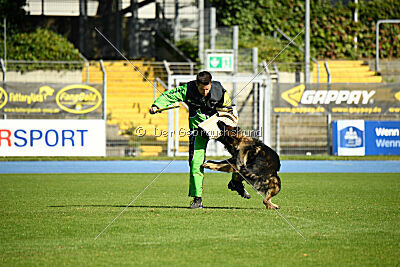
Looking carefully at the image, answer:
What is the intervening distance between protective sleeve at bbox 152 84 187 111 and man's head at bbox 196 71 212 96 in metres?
0.32

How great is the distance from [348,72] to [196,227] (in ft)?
76.9

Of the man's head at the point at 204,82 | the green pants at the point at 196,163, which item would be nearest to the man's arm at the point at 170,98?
the man's head at the point at 204,82

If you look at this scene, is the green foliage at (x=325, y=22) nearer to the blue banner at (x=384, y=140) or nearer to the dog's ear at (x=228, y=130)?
the blue banner at (x=384, y=140)

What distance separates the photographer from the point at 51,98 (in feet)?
78.6

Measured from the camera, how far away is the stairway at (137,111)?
24266 mm

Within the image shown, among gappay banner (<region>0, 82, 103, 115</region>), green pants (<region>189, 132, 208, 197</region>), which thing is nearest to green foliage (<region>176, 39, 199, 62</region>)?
gappay banner (<region>0, 82, 103, 115</region>)

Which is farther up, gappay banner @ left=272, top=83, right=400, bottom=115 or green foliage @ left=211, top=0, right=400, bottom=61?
green foliage @ left=211, top=0, right=400, bottom=61

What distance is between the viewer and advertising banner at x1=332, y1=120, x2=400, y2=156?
2412 cm

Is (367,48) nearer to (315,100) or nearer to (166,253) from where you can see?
(315,100)

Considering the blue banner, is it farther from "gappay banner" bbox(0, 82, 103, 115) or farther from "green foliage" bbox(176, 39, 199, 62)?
"gappay banner" bbox(0, 82, 103, 115)

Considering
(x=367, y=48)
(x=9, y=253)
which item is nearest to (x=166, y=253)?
(x=9, y=253)

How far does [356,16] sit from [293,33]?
383 cm

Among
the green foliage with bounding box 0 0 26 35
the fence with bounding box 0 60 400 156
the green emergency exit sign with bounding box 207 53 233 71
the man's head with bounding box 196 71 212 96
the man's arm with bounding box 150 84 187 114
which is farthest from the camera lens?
the green foliage with bounding box 0 0 26 35

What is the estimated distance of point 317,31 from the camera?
35656mm
